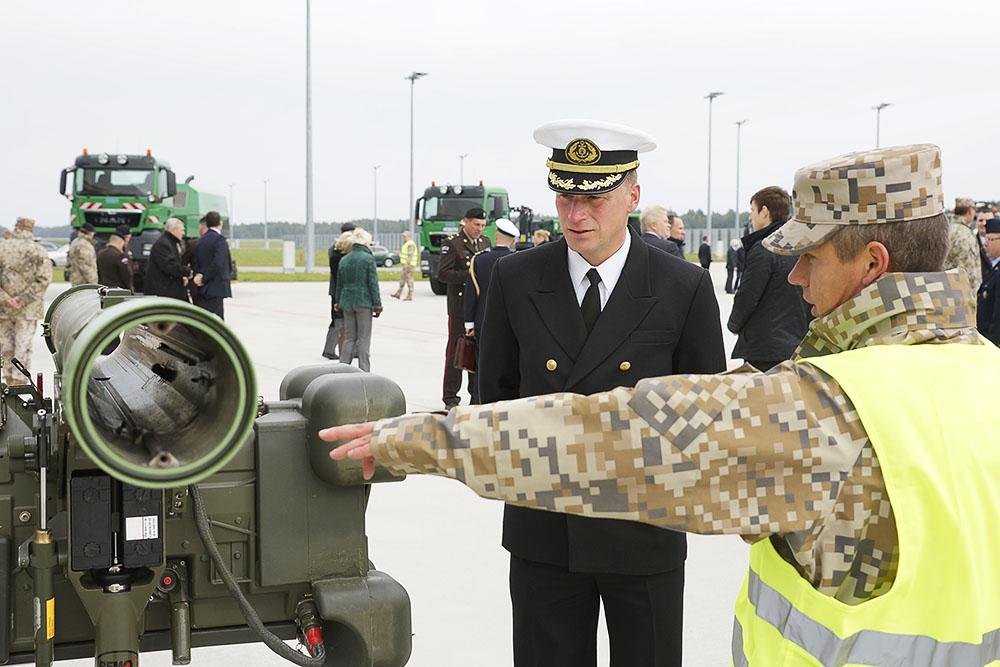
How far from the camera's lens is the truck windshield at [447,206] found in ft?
86.5

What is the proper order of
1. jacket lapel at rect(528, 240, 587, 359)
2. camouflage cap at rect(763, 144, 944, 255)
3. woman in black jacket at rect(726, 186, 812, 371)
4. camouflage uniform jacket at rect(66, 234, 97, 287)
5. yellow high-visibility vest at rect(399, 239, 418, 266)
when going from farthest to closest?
yellow high-visibility vest at rect(399, 239, 418, 266) → camouflage uniform jacket at rect(66, 234, 97, 287) → woman in black jacket at rect(726, 186, 812, 371) → jacket lapel at rect(528, 240, 587, 359) → camouflage cap at rect(763, 144, 944, 255)

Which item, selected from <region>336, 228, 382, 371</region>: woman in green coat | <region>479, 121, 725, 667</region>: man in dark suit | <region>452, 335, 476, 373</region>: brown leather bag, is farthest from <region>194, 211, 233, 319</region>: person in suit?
<region>479, 121, 725, 667</region>: man in dark suit

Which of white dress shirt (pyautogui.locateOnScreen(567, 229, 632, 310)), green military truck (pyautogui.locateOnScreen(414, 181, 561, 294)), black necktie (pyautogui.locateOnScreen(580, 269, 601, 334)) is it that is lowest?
black necktie (pyautogui.locateOnScreen(580, 269, 601, 334))

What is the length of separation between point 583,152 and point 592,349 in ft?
1.77

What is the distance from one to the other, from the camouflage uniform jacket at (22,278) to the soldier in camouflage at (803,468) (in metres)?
10.3

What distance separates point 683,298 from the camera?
2758 millimetres

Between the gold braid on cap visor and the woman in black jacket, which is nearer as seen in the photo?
the gold braid on cap visor

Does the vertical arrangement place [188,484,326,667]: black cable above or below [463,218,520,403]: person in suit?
below

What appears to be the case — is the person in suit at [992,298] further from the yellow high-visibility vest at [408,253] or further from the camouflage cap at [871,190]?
the yellow high-visibility vest at [408,253]

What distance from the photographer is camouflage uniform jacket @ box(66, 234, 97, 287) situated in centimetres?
1288

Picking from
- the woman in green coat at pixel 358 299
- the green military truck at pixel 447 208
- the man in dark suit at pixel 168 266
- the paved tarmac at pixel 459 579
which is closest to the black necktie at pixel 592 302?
the paved tarmac at pixel 459 579

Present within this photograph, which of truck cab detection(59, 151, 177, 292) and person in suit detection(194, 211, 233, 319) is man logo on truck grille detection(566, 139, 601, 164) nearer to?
person in suit detection(194, 211, 233, 319)

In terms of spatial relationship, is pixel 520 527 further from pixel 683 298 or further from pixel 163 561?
pixel 163 561

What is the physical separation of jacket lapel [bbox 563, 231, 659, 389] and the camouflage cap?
1157mm
